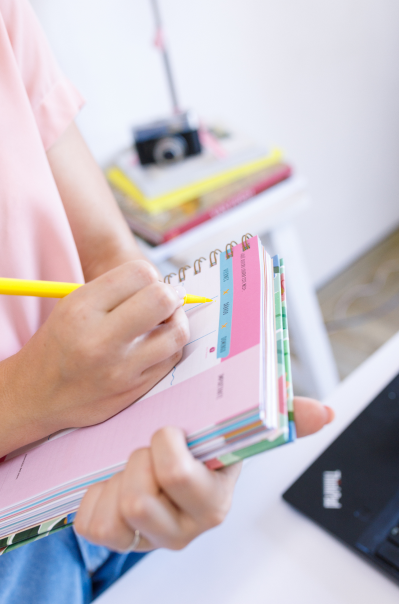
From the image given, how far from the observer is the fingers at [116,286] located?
11.0 inches

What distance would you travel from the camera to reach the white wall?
102 centimetres

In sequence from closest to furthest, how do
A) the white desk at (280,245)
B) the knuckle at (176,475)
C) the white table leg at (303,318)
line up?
the knuckle at (176,475) → the white desk at (280,245) → the white table leg at (303,318)

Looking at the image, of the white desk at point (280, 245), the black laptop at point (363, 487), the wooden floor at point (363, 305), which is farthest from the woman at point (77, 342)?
the wooden floor at point (363, 305)

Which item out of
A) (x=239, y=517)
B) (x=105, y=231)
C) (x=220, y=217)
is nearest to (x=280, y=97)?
(x=220, y=217)

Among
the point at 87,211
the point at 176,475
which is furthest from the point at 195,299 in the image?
the point at 87,211

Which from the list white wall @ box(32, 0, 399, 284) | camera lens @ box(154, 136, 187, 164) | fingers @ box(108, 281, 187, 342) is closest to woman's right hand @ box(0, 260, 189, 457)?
fingers @ box(108, 281, 187, 342)

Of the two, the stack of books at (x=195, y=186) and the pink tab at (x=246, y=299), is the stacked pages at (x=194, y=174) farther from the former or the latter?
the pink tab at (x=246, y=299)

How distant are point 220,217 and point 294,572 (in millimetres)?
620

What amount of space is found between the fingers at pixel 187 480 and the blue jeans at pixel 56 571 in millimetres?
215

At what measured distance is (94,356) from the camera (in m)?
0.28

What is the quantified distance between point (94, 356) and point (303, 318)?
0.81 meters

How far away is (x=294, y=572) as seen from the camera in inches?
13.8

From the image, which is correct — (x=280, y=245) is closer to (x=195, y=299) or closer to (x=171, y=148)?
(x=171, y=148)

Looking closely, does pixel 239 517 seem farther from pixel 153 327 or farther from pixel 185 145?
pixel 185 145
